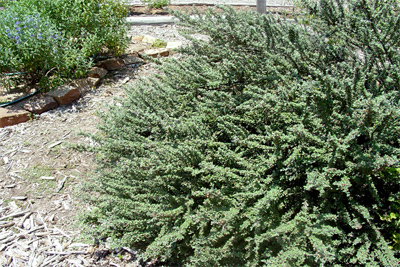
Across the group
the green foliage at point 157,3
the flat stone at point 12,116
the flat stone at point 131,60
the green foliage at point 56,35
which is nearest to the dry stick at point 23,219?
the flat stone at point 12,116

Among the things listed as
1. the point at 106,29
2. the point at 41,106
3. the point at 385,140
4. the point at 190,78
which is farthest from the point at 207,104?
the point at 106,29

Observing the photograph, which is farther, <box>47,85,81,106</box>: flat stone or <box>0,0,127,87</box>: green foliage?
<box>47,85,81,106</box>: flat stone

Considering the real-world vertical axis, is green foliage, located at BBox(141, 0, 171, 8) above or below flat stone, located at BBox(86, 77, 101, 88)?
above

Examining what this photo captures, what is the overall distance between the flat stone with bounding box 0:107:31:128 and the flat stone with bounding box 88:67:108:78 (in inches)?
41.2

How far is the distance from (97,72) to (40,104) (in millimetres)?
966

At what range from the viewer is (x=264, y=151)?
8.13 ft

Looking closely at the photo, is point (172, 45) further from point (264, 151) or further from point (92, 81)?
point (264, 151)

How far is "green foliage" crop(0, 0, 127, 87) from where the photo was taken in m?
4.30

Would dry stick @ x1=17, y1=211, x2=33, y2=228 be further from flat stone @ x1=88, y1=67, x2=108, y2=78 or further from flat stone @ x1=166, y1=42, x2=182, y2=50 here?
flat stone @ x1=166, y1=42, x2=182, y2=50

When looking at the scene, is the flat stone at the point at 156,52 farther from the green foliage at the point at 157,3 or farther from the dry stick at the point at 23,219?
the dry stick at the point at 23,219

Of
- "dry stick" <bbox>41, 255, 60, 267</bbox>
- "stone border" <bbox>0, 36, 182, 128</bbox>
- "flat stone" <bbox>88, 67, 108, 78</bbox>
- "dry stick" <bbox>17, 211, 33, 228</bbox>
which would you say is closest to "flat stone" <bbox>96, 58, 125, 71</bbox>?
"stone border" <bbox>0, 36, 182, 128</bbox>

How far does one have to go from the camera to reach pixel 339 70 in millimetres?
2773

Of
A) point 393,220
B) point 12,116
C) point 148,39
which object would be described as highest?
point 148,39

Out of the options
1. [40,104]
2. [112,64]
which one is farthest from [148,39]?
[40,104]
